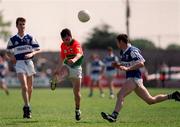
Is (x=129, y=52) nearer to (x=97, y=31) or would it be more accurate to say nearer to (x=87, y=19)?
(x=87, y=19)

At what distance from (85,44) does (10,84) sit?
48176mm

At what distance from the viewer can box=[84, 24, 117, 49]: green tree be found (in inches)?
4048

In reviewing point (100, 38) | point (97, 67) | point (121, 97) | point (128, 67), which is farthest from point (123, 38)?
Result: point (100, 38)

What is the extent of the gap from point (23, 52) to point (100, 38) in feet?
284

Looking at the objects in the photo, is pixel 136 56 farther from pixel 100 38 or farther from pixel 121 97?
pixel 100 38

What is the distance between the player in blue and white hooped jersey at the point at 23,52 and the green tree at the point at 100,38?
81418 millimetres

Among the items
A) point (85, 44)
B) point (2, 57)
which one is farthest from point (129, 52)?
point (85, 44)

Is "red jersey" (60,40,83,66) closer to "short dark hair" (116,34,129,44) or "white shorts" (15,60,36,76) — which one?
"short dark hair" (116,34,129,44)

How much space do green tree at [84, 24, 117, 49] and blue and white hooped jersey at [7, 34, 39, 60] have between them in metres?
81.4

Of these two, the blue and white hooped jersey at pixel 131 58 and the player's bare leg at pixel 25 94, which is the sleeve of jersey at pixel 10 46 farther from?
the blue and white hooped jersey at pixel 131 58

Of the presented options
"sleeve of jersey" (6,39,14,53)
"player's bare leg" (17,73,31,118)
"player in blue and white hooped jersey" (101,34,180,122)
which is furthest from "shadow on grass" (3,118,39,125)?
"sleeve of jersey" (6,39,14,53)

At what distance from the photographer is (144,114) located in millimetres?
20781

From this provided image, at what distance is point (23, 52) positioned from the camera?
19.3 metres

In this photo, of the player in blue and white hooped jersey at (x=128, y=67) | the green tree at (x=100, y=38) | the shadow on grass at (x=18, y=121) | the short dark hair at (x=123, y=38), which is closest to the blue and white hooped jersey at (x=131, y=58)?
the player in blue and white hooped jersey at (x=128, y=67)
